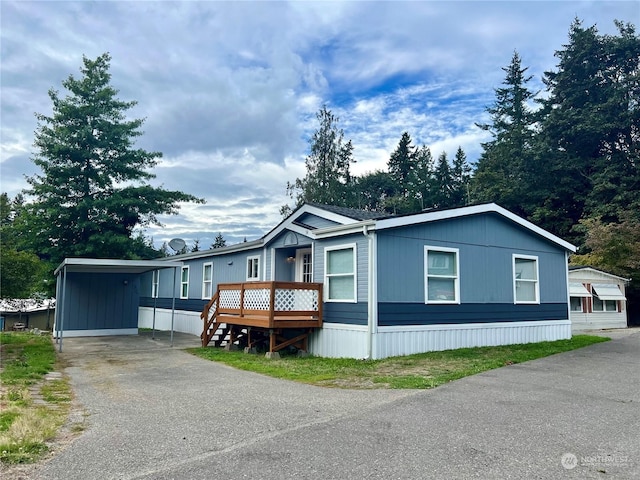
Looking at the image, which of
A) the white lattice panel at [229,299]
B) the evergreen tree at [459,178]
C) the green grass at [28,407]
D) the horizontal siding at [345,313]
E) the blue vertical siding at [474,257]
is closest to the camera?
the green grass at [28,407]

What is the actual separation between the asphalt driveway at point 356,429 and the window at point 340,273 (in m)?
3.34

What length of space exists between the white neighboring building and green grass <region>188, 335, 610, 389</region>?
320 inches

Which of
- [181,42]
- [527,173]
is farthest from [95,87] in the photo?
[527,173]

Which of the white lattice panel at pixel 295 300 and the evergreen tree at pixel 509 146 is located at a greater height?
the evergreen tree at pixel 509 146

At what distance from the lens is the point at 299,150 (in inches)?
1375

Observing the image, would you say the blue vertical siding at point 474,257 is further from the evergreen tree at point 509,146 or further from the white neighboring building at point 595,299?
the evergreen tree at point 509,146

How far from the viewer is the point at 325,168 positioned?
3512cm

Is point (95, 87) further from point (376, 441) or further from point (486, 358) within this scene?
point (376, 441)

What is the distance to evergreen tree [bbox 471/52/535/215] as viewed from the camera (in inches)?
1359

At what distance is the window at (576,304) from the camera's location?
1958 cm

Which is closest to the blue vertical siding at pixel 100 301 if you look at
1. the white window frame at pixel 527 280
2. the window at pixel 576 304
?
the white window frame at pixel 527 280

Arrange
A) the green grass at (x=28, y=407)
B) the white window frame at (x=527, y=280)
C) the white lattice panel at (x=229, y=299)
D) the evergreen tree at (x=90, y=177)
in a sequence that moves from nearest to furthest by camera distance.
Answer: the green grass at (x=28, y=407)
the white lattice panel at (x=229, y=299)
the white window frame at (x=527, y=280)
the evergreen tree at (x=90, y=177)

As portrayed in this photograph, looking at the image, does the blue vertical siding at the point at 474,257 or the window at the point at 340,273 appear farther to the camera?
the window at the point at 340,273

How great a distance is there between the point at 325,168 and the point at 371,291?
25.9 m
